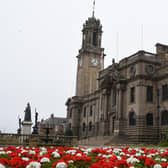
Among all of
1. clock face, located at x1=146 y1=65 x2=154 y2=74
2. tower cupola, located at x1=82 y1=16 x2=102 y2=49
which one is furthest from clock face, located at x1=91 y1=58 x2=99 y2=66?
clock face, located at x1=146 y1=65 x2=154 y2=74

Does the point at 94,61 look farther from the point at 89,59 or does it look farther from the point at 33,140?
the point at 33,140

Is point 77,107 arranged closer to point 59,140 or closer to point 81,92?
point 81,92

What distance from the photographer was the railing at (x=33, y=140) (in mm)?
24698

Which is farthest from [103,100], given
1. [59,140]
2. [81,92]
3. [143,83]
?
[59,140]

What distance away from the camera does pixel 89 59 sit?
79.4m

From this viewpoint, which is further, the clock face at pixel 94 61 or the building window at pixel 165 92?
the clock face at pixel 94 61

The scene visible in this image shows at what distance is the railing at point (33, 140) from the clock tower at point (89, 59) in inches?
2000

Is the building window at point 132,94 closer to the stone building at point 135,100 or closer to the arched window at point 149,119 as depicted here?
the stone building at point 135,100

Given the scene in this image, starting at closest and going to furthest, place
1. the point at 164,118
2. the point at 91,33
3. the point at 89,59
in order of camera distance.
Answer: the point at 164,118, the point at 89,59, the point at 91,33

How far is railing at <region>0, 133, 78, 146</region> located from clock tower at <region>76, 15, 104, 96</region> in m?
50.8

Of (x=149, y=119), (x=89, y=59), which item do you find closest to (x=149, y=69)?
(x=149, y=119)

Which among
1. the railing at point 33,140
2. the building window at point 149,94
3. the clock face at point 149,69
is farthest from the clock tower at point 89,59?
the railing at point 33,140

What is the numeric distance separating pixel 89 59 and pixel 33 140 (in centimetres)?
5665

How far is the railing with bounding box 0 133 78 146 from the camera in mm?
24698
